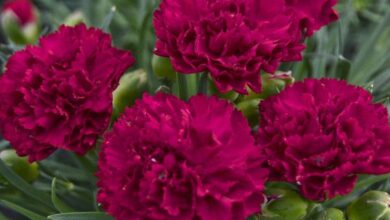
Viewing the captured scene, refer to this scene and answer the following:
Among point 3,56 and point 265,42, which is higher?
point 3,56

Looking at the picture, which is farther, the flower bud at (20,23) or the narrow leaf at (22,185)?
the flower bud at (20,23)

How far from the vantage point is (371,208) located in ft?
1.93

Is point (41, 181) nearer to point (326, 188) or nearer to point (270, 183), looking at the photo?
point (270, 183)

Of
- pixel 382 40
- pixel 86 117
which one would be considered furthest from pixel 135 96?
pixel 382 40

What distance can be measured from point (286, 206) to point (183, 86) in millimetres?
163

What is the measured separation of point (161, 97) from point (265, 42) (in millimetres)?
98

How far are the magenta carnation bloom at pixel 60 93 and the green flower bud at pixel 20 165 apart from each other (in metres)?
0.11

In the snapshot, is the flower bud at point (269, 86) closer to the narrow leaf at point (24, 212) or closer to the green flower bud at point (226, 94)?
the green flower bud at point (226, 94)

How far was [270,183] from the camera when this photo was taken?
638 mm

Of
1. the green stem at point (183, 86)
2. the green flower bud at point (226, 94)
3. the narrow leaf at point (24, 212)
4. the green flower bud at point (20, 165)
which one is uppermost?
the green stem at point (183, 86)

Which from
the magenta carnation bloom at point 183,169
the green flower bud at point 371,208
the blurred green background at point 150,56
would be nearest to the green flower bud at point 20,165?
the blurred green background at point 150,56

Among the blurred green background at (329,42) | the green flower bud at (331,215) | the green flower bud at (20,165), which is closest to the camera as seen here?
the green flower bud at (331,215)

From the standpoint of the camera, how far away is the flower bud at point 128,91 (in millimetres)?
671

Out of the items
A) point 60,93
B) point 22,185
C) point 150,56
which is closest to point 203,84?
point 60,93
